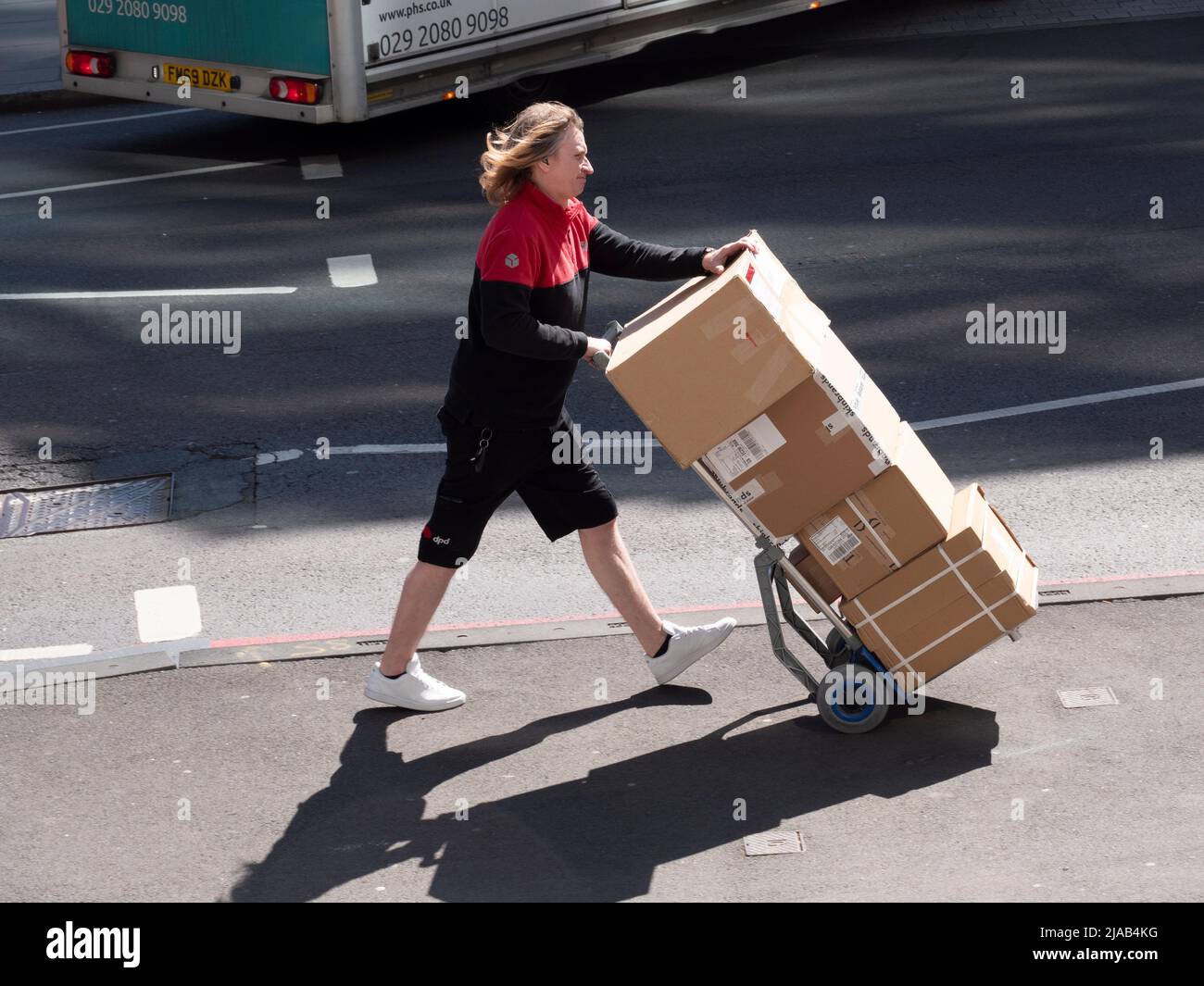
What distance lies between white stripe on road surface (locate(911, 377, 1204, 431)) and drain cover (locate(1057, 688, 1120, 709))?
116 inches

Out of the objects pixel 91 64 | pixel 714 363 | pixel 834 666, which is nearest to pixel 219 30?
pixel 91 64

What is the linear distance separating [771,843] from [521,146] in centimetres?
247

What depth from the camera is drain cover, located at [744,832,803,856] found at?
539 centimetres

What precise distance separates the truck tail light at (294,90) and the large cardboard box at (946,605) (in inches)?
387

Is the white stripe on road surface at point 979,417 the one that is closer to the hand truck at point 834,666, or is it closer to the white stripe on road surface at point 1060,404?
the white stripe on road surface at point 1060,404

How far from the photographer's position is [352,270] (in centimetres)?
1205

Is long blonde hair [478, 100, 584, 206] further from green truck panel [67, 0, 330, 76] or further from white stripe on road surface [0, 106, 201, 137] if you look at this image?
white stripe on road surface [0, 106, 201, 137]

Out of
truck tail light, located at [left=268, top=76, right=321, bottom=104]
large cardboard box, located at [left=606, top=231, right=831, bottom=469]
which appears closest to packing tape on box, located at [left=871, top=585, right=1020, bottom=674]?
large cardboard box, located at [left=606, top=231, right=831, bottom=469]

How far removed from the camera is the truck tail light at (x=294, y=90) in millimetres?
14391

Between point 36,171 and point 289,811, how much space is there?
1100cm

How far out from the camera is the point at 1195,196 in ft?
41.9

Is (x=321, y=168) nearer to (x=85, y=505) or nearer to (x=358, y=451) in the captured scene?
(x=358, y=451)

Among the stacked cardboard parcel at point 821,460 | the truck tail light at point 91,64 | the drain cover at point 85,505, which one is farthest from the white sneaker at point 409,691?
the truck tail light at point 91,64

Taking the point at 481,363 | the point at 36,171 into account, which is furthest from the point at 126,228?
the point at 481,363
